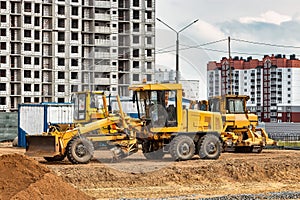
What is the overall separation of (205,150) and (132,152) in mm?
3021

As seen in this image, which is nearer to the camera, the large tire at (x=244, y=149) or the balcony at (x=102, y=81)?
the large tire at (x=244, y=149)

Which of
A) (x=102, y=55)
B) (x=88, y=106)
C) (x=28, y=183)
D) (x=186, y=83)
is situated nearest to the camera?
(x=28, y=183)

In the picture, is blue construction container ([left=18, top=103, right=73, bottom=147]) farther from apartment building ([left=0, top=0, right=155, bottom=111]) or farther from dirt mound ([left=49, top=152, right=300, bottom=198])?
apartment building ([left=0, top=0, right=155, bottom=111])

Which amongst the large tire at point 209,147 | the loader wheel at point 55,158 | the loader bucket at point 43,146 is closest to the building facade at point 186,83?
the large tire at point 209,147

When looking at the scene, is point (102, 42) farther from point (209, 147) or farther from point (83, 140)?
point (83, 140)

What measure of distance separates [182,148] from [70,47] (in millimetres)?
57828

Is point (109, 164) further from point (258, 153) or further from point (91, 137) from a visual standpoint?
point (258, 153)

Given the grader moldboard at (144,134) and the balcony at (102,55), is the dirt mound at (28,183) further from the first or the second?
the balcony at (102,55)

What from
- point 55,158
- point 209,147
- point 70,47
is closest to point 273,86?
Answer: point 70,47

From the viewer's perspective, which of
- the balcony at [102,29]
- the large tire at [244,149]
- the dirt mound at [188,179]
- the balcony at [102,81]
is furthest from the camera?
the balcony at [102,29]

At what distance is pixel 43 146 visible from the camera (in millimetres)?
21844

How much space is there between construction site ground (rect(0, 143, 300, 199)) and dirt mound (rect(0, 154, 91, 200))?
217 centimetres

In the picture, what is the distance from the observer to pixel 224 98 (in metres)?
28.1

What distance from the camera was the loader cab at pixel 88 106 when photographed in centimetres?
2651
